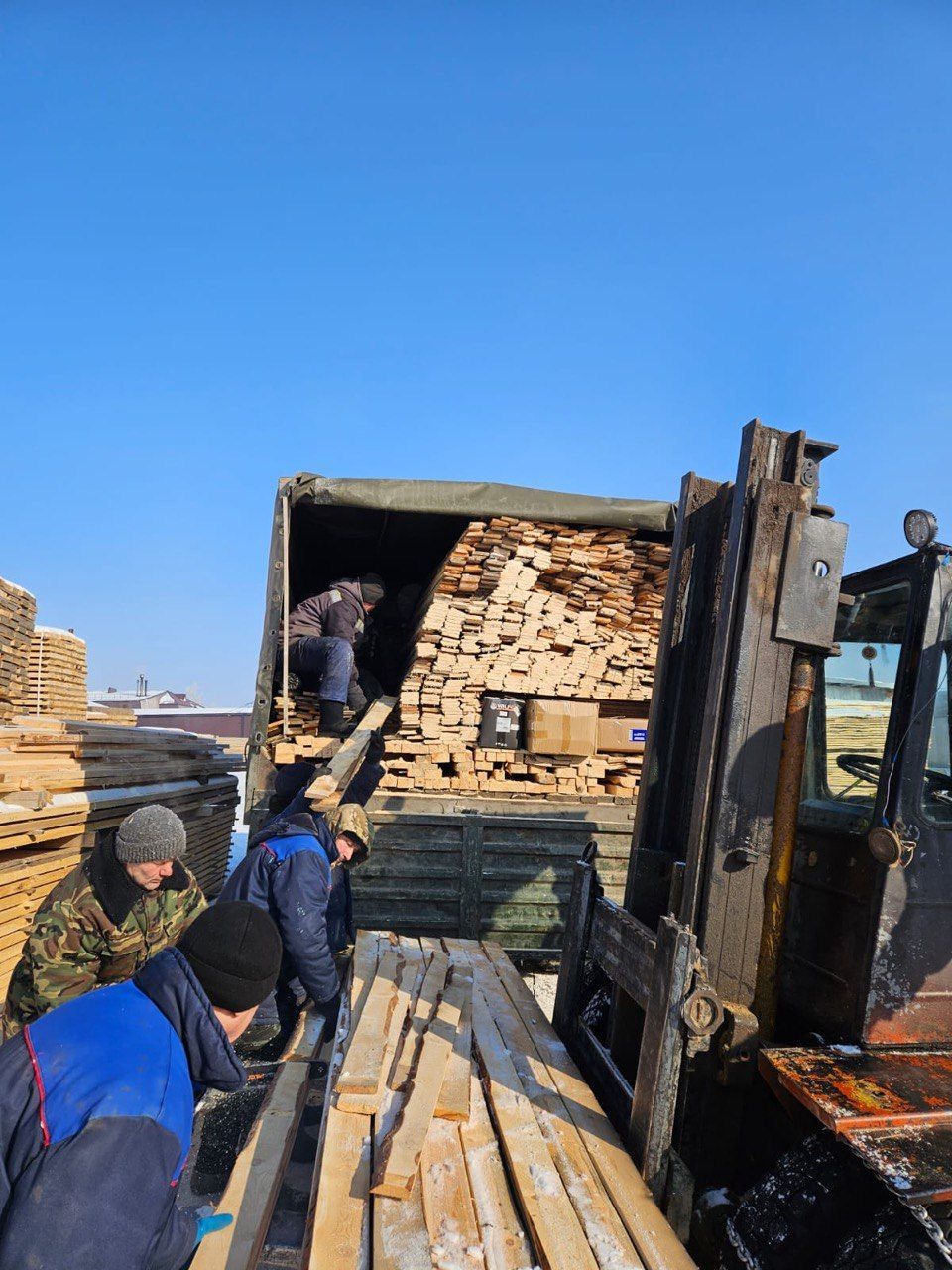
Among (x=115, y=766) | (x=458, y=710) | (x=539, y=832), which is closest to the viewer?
(x=539, y=832)

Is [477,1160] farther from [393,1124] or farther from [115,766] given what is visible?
[115,766]

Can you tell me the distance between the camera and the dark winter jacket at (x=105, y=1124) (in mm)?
1691

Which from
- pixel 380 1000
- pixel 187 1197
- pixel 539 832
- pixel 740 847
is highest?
pixel 740 847

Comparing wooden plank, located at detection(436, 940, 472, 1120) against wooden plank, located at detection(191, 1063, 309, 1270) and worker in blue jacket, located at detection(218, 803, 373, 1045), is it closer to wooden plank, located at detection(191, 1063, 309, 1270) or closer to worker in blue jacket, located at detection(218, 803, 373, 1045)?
wooden plank, located at detection(191, 1063, 309, 1270)

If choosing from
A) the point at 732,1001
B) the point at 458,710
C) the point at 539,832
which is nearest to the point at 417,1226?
the point at 732,1001

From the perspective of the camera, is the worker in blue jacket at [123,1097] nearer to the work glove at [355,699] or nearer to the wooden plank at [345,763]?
the wooden plank at [345,763]

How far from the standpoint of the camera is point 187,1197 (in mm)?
3365

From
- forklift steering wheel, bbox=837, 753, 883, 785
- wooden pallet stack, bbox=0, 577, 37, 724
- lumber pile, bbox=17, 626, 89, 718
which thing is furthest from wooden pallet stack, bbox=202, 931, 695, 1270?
lumber pile, bbox=17, 626, 89, 718

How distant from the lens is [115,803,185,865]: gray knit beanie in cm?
384

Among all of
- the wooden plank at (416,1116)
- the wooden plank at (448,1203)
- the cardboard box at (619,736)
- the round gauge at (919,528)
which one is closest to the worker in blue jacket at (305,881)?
the wooden plank at (416,1116)

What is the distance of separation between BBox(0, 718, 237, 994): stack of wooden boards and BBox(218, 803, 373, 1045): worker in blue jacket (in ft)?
6.03

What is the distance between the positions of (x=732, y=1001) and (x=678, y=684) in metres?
1.37

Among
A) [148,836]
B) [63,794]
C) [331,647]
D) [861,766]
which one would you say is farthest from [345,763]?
[861,766]

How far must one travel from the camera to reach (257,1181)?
9.17ft
